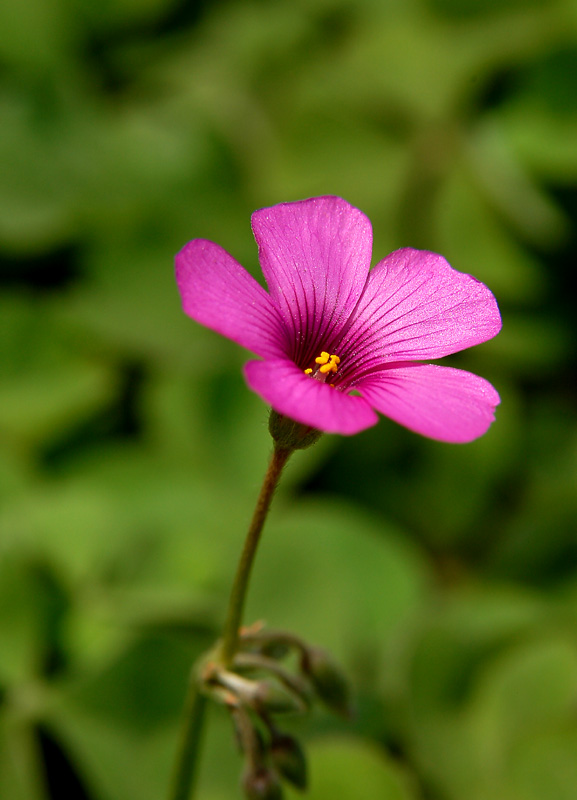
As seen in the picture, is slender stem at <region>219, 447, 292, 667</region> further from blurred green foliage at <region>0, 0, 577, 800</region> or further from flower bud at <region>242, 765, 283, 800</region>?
blurred green foliage at <region>0, 0, 577, 800</region>

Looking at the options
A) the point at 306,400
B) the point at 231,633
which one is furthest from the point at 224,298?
the point at 231,633

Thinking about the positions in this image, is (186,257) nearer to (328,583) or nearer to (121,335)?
(328,583)

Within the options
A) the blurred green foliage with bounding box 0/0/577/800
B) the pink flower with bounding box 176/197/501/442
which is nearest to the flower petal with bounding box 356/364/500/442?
the pink flower with bounding box 176/197/501/442

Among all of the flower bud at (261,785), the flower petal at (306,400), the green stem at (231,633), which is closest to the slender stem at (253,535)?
the green stem at (231,633)

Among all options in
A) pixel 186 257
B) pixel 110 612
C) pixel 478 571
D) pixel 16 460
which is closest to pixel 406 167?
pixel 478 571

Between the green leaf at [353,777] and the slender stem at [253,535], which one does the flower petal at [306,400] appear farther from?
the green leaf at [353,777]

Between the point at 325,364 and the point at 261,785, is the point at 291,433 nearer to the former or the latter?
the point at 325,364
